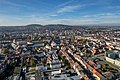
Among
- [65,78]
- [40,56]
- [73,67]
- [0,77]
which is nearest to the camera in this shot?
[65,78]

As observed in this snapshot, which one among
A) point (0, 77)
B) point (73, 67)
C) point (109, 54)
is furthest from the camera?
point (109, 54)

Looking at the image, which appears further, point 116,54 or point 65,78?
point 116,54

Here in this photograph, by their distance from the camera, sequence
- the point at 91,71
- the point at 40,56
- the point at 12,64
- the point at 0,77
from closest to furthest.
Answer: the point at 0,77, the point at 91,71, the point at 12,64, the point at 40,56

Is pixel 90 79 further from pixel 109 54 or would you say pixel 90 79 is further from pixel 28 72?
pixel 109 54

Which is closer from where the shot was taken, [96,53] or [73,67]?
[73,67]

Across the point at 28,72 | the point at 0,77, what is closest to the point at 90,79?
the point at 28,72

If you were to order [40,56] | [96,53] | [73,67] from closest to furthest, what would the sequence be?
[73,67], [40,56], [96,53]

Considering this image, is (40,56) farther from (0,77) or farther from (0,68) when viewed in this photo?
(0,77)

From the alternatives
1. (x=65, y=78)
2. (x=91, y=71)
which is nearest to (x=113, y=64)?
(x=91, y=71)
